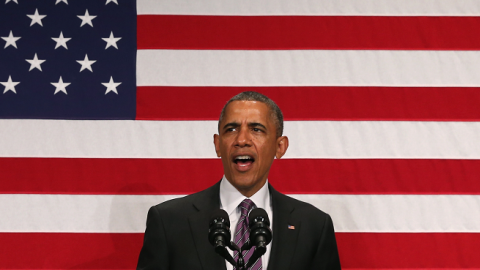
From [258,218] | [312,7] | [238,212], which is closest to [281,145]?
[238,212]

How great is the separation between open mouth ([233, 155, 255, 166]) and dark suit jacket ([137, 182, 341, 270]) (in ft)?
0.49

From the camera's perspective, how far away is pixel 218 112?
7.52 ft

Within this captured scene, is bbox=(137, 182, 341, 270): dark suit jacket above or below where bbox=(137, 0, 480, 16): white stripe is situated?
below

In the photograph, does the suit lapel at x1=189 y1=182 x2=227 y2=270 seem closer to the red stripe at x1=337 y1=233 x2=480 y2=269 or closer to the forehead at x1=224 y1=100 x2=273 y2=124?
the forehead at x1=224 y1=100 x2=273 y2=124

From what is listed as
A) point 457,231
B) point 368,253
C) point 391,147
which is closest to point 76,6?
point 391,147

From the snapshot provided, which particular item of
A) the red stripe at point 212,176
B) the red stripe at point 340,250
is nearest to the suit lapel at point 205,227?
the red stripe at point 212,176

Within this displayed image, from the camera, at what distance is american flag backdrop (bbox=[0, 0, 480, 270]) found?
2.24m

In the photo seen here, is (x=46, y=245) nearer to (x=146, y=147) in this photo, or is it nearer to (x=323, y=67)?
(x=146, y=147)

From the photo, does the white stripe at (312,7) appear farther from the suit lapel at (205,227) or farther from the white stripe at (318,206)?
the suit lapel at (205,227)

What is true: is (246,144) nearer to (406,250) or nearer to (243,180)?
(243,180)

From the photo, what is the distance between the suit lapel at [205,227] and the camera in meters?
1.43

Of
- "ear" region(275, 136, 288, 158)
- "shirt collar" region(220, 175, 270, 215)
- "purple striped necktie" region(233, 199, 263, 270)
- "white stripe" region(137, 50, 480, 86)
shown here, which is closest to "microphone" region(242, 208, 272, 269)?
"purple striped necktie" region(233, 199, 263, 270)

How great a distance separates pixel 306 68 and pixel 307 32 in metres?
0.19

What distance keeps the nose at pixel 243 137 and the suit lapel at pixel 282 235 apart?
0.24m
